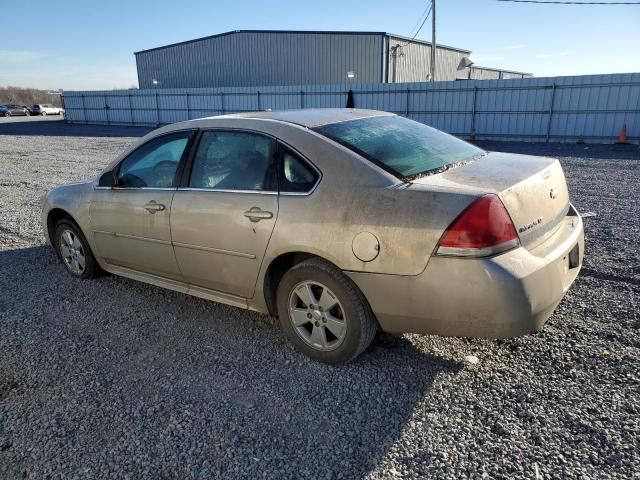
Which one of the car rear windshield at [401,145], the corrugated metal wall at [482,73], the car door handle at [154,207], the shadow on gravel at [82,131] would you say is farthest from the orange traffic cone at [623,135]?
the corrugated metal wall at [482,73]

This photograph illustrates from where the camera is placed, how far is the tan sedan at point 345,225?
98.3 inches

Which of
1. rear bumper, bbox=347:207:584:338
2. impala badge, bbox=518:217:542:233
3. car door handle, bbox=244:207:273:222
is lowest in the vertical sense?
rear bumper, bbox=347:207:584:338

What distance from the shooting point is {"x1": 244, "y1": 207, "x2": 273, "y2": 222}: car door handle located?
3.06 meters

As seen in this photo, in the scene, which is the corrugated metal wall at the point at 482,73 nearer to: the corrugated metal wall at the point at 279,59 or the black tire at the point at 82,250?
the corrugated metal wall at the point at 279,59

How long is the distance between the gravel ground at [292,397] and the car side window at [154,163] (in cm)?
105

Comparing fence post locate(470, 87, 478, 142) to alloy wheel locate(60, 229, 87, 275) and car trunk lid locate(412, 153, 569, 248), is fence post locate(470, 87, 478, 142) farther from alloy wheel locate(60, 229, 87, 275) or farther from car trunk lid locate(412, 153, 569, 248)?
alloy wheel locate(60, 229, 87, 275)

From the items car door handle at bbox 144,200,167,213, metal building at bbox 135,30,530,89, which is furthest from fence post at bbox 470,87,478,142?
car door handle at bbox 144,200,167,213

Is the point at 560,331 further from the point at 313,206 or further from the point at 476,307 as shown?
the point at 313,206

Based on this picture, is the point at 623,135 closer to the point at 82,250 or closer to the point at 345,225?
the point at 345,225

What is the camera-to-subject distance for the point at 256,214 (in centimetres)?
311

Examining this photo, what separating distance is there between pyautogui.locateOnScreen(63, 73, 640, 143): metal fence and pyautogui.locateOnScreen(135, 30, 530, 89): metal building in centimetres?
856

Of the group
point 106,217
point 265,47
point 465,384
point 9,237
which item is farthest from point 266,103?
point 465,384

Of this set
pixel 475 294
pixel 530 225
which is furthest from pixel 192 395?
pixel 530 225

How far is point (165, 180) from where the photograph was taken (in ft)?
12.4
